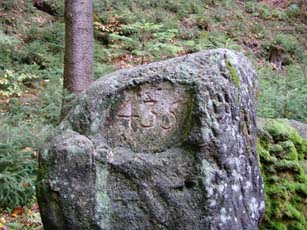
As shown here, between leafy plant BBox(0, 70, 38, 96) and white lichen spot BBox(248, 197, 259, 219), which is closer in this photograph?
white lichen spot BBox(248, 197, 259, 219)

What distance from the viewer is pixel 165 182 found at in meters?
3.04

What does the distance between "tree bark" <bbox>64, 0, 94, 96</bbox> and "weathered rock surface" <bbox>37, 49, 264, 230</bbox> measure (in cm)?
464

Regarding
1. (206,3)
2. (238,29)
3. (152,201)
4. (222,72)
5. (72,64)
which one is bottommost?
(152,201)

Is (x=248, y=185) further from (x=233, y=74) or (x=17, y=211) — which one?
(x=17, y=211)

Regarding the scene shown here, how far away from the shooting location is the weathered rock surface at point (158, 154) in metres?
3.03

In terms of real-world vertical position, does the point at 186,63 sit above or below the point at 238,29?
below

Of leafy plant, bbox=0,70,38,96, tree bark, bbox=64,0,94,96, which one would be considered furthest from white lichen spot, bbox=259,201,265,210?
leafy plant, bbox=0,70,38,96

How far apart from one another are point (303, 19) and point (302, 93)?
9.07 metres

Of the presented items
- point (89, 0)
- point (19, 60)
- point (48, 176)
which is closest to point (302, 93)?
point (89, 0)

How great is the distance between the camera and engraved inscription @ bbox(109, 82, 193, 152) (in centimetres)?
317

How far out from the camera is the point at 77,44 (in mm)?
7906

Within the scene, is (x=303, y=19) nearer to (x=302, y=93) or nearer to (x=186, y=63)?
(x=302, y=93)

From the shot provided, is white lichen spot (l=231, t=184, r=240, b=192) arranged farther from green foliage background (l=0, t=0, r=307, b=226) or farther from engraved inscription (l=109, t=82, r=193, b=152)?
green foliage background (l=0, t=0, r=307, b=226)

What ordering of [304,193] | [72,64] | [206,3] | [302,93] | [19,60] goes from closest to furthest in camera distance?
[304,193] → [72,64] → [302,93] → [19,60] → [206,3]
